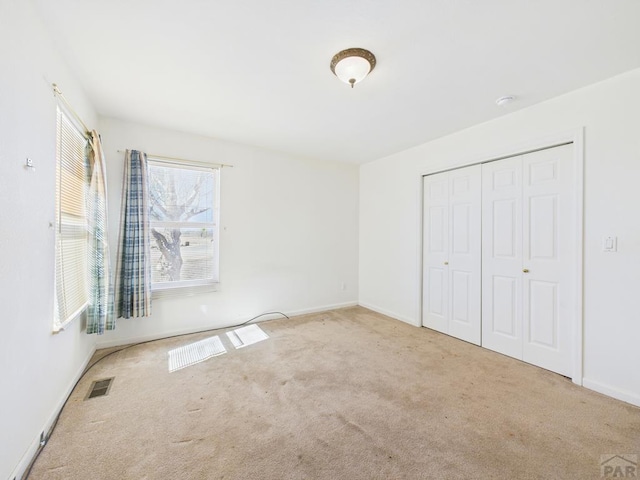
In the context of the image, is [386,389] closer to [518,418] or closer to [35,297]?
[518,418]

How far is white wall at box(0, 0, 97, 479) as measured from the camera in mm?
1273

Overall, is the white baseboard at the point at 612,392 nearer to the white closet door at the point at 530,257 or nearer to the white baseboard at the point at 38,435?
the white closet door at the point at 530,257

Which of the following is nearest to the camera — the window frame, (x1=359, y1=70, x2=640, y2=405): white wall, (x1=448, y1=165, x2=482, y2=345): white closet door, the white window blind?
the white window blind

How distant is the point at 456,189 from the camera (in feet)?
10.9

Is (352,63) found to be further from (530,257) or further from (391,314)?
(391,314)

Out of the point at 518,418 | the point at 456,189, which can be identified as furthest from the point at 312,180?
the point at 518,418

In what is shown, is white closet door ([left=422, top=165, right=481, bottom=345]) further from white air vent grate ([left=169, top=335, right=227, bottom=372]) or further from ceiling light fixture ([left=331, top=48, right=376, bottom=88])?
white air vent grate ([left=169, top=335, right=227, bottom=372])

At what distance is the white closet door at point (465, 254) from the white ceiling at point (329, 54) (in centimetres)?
70

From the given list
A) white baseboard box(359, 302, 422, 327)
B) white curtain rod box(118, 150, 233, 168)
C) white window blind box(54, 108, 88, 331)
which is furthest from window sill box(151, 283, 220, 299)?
white baseboard box(359, 302, 422, 327)

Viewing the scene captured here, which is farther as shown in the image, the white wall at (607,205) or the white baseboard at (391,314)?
the white baseboard at (391,314)

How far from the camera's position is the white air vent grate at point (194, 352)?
2.63 meters

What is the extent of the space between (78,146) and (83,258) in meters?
0.96

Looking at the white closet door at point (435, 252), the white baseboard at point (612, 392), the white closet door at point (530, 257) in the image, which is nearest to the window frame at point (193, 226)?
the white closet door at point (435, 252)

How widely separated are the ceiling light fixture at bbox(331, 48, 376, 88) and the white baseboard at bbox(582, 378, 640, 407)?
9.97 feet
